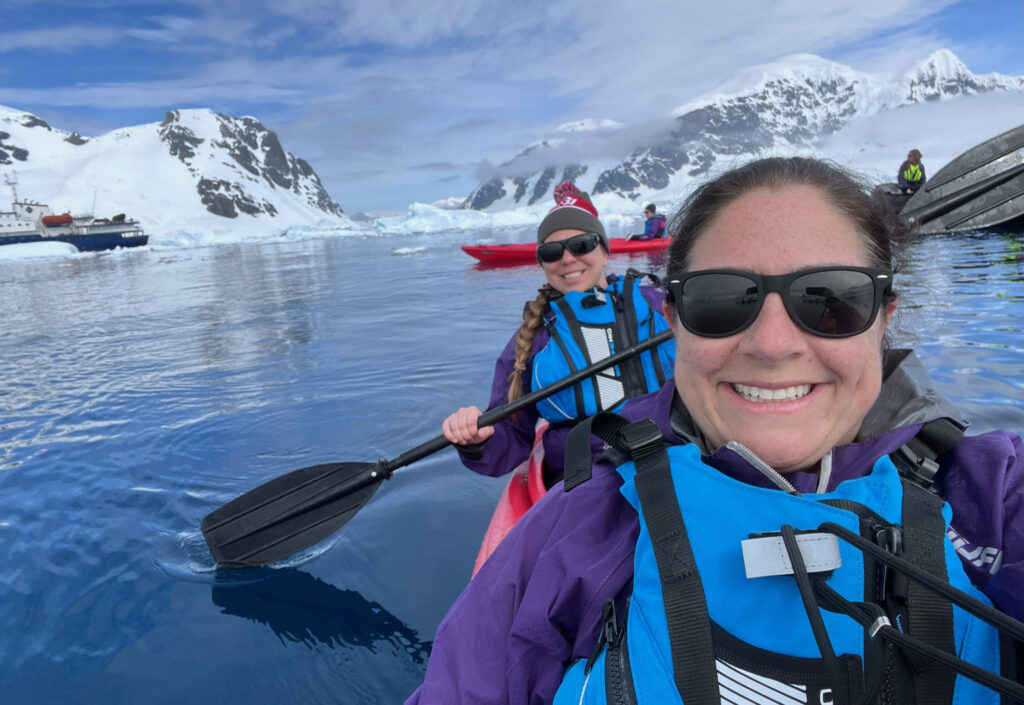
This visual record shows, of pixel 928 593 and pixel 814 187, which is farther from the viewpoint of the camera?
pixel 814 187

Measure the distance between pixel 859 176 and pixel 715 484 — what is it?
79 cm

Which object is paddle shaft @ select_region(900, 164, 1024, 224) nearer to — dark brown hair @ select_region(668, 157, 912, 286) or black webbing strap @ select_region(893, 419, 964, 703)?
dark brown hair @ select_region(668, 157, 912, 286)

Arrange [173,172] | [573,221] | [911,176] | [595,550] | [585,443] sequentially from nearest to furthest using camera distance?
[595,550], [585,443], [573,221], [911,176], [173,172]

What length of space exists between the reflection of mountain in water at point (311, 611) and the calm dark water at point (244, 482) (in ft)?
0.03

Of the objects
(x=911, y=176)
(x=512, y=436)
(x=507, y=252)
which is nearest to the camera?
(x=512, y=436)

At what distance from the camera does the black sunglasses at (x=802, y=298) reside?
3.48 feet

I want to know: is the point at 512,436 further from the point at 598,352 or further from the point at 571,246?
the point at 571,246

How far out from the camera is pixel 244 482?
4531 millimetres

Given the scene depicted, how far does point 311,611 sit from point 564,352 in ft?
6.22

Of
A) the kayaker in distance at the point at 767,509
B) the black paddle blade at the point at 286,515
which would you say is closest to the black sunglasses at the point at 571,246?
the black paddle blade at the point at 286,515

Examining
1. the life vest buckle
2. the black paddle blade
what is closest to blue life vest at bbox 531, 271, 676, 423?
the black paddle blade

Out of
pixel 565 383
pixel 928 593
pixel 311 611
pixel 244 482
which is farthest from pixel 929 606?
pixel 244 482

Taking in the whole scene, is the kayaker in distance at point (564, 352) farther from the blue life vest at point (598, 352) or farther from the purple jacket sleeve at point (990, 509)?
the purple jacket sleeve at point (990, 509)

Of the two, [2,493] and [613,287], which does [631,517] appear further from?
[2,493]
